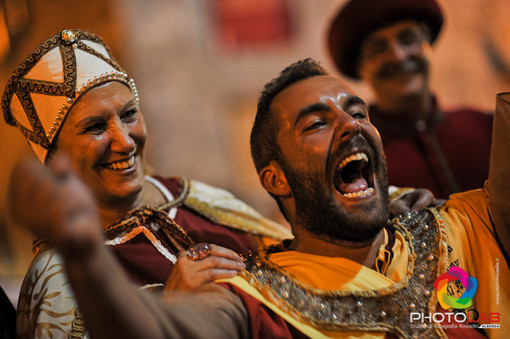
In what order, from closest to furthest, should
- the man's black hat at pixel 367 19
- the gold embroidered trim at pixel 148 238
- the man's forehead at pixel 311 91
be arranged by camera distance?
1. the man's forehead at pixel 311 91
2. the gold embroidered trim at pixel 148 238
3. the man's black hat at pixel 367 19

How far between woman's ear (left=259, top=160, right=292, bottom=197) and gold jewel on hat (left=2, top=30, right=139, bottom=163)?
84 cm

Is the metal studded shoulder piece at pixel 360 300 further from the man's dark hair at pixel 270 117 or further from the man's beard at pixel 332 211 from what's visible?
the man's dark hair at pixel 270 117

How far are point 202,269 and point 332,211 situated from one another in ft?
1.65

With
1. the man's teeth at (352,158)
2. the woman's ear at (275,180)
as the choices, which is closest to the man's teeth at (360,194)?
the man's teeth at (352,158)

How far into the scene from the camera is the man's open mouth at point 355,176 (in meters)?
1.99

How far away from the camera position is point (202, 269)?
1842 mm

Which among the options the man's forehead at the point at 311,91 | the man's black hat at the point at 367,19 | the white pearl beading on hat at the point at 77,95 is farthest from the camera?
the man's black hat at the point at 367,19

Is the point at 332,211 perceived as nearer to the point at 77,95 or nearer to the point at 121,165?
the point at 121,165

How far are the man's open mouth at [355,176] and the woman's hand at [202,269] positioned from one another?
1.53 ft

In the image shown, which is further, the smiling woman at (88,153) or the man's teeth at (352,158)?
the smiling woman at (88,153)

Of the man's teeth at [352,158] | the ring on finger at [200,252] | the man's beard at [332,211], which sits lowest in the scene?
the ring on finger at [200,252]

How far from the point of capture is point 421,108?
12.6 feet

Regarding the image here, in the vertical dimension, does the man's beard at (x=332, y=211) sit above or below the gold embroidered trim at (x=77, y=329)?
above

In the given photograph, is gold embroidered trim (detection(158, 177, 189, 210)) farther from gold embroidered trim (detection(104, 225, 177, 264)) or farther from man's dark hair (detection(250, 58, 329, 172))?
man's dark hair (detection(250, 58, 329, 172))
